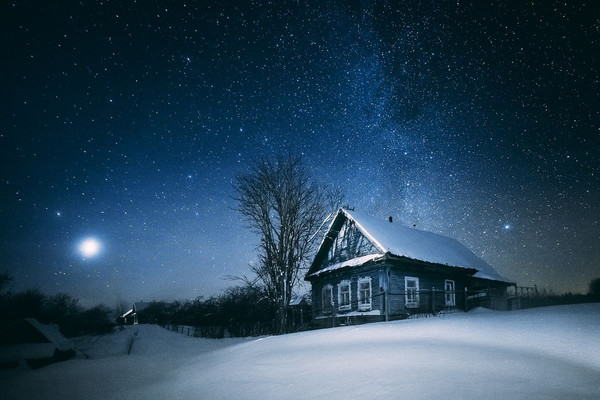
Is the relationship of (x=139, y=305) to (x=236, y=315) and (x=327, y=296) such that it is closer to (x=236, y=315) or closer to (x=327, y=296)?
(x=236, y=315)

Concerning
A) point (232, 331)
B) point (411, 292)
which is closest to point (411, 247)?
point (411, 292)

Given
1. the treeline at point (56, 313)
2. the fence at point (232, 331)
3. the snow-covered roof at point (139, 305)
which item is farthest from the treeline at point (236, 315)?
the snow-covered roof at point (139, 305)

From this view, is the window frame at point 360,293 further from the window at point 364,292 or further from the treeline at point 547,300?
the treeline at point 547,300

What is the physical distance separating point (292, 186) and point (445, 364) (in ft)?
48.7

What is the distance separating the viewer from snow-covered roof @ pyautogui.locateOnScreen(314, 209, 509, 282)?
17016 millimetres

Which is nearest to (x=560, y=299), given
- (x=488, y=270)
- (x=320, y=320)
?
(x=488, y=270)

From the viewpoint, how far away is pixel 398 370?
4.17m

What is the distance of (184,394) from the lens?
4945 mm

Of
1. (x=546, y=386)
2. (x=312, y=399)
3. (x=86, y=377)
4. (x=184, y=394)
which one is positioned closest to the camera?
(x=546, y=386)

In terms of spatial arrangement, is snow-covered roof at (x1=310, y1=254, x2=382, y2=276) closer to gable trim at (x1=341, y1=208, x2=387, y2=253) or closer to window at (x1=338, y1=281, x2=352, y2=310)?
gable trim at (x1=341, y1=208, x2=387, y2=253)

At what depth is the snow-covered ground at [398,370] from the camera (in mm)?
3393

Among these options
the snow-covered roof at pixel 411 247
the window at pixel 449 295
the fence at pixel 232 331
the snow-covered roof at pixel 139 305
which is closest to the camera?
the snow-covered roof at pixel 411 247

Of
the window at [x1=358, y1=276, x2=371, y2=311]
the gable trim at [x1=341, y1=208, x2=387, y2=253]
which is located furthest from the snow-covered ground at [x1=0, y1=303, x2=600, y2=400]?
the window at [x1=358, y1=276, x2=371, y2=311]

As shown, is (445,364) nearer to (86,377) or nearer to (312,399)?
(312,399)
